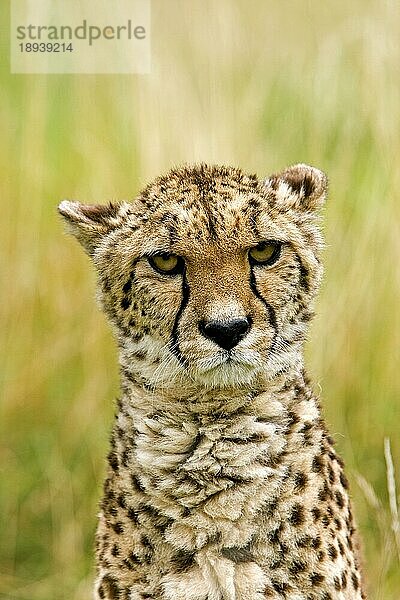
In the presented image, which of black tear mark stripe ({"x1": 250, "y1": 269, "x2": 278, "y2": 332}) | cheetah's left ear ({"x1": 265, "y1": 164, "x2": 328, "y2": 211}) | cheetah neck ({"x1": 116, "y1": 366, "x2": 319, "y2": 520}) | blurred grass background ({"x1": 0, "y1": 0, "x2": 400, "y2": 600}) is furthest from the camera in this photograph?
blurred grass background ({"x1": 0, "y1": 0, "x2": 400, "y2": 600})

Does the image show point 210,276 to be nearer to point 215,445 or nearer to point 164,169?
point 215,445

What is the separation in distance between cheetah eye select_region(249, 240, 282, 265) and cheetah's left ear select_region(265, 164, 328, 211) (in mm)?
204

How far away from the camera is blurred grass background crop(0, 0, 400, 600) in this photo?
5129mm

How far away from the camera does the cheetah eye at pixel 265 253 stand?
3.34 meters

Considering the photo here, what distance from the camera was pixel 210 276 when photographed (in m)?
3.25

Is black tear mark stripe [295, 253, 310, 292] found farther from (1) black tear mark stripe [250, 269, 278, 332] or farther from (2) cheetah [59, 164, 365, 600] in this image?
(1) black tear mark stripe [250, 269, 278, 332]

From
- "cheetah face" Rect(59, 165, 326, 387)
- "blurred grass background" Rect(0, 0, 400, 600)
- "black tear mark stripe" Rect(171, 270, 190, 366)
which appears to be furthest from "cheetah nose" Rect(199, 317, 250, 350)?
"blurred grass background" Rect(0, 0, 400, 600)

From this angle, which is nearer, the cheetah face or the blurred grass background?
the cheetah face

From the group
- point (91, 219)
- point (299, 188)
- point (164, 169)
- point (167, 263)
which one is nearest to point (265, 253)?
point (167, 263)

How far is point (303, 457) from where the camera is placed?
3.49 meters

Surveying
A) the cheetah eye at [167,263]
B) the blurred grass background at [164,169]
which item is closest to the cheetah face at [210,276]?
the cheetah eye at [167,263]

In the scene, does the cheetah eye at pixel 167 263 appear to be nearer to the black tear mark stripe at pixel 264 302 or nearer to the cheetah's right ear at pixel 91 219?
the black tear mark stripe at pixel 264 302

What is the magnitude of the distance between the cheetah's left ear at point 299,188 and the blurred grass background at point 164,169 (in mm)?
1460

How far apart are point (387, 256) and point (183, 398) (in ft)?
7.17
